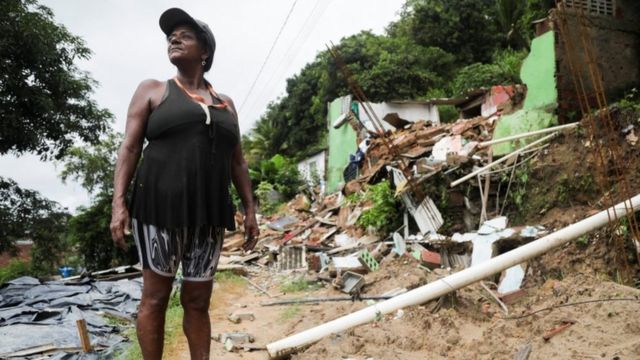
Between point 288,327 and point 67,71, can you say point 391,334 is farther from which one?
point 67,71

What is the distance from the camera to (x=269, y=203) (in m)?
19.8

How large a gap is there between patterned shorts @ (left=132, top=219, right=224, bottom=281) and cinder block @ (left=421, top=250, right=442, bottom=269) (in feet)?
14.2

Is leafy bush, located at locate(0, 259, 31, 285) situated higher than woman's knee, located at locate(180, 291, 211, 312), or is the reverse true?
woman's knee, located at locate(180, 291, 211, 312)

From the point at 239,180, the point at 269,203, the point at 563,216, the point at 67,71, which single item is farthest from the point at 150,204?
the point at 269,203

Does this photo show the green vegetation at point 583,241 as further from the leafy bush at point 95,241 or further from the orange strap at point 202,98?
the leafy bush at point 95,241

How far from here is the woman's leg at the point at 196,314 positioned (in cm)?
211

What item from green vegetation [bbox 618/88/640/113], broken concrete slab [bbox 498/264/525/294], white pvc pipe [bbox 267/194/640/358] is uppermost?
green vegetation [bbox 618/88/640/113]

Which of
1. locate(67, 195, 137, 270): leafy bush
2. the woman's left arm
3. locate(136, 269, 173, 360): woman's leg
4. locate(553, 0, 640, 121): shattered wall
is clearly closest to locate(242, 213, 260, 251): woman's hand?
the woman's left arm

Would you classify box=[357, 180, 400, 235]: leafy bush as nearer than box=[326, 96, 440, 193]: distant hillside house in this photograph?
Yes

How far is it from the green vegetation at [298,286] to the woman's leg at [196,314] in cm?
428

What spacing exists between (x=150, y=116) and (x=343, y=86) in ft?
67.3

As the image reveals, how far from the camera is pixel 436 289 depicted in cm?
361

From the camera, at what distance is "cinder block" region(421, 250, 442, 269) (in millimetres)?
6034

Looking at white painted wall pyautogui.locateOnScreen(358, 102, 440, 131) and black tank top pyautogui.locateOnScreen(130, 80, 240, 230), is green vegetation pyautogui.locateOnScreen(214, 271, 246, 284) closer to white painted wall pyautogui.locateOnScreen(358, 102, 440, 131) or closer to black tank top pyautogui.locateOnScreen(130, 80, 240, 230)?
black tank top pyautogui.locateOnScreen(130, 80, 240, 230)
